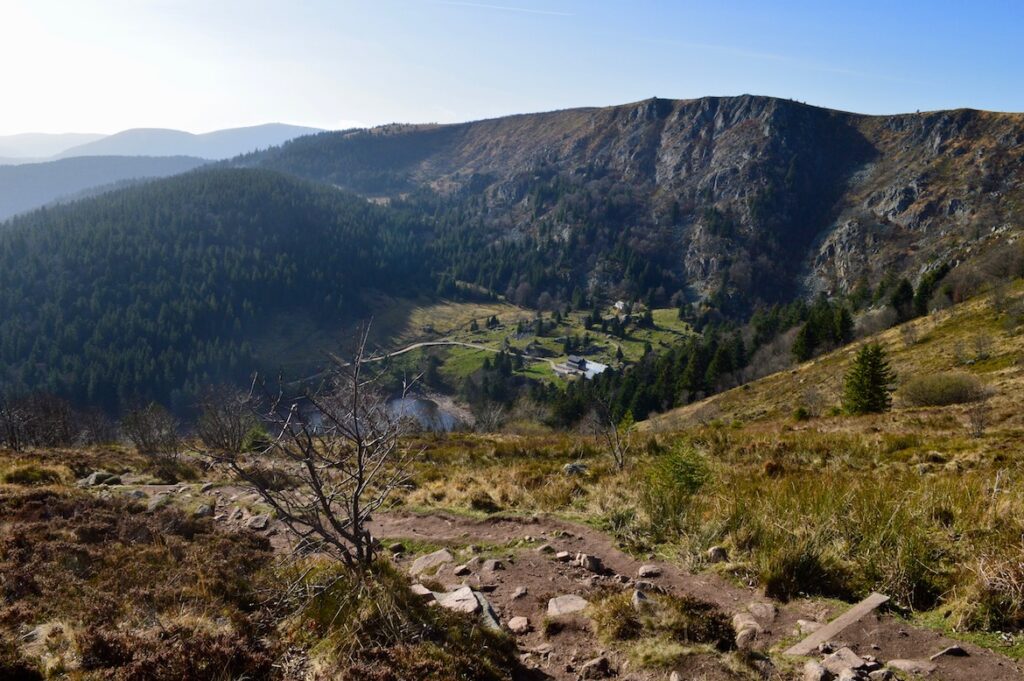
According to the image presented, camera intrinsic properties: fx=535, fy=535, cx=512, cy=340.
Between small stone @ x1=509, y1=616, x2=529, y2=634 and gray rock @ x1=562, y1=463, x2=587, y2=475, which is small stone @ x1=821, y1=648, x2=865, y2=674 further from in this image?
gray rock @ x1=562, y1=463, x2=587, y2=475

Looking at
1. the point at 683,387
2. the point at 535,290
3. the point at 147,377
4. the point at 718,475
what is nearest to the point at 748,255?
the point at 535,290

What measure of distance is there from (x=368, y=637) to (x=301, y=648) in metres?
0.86

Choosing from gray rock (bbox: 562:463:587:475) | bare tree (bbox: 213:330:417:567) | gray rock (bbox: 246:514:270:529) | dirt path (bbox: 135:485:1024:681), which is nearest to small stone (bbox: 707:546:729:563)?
dirt path (bbox: 135:485:1024:681)

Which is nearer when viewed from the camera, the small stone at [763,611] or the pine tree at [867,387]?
the small stone at [763,611]

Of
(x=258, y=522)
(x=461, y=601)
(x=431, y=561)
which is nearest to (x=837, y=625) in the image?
(x=461, y=601)

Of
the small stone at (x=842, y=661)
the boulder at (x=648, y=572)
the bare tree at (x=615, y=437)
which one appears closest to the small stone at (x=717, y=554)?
the boulder at (x=648, y=572)

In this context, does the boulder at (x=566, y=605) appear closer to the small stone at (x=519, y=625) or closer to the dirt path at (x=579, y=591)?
the dirt path at (x=579, y=591)

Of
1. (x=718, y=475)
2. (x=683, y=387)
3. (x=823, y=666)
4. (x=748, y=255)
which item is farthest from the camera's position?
(x=748, y=255)

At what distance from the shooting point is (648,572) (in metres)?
7.50

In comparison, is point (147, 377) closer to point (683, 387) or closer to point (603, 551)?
point (683, 387)

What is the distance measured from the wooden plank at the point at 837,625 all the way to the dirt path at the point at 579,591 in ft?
0.27

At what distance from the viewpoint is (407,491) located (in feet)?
50.1

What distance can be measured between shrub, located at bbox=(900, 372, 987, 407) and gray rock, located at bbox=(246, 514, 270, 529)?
125 feet

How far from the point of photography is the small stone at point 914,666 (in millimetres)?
4449
